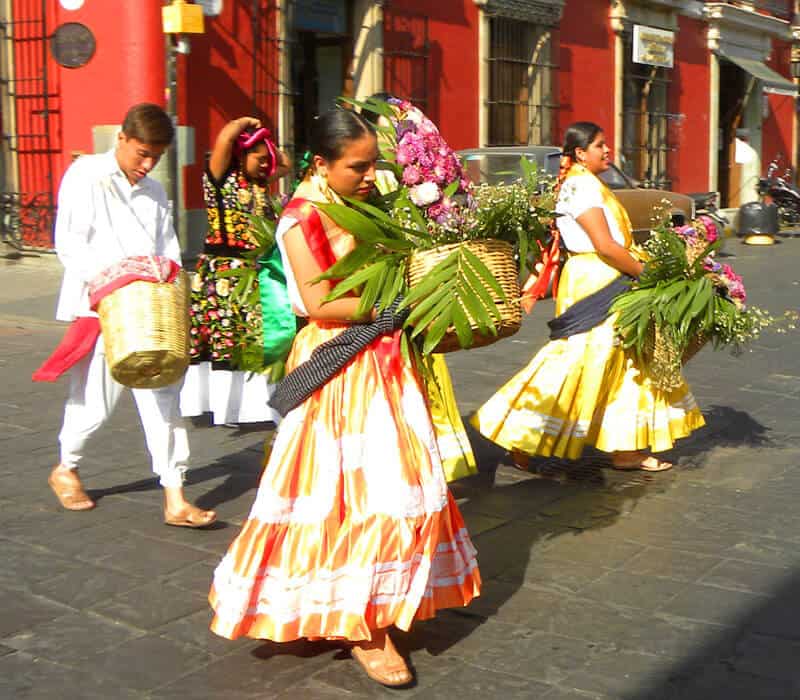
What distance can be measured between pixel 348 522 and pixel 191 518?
1.66 m

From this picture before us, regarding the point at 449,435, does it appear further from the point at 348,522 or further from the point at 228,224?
the point at 348,522

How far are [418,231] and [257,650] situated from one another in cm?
139

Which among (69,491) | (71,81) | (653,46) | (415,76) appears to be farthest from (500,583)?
(653,46)

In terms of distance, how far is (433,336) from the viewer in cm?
375

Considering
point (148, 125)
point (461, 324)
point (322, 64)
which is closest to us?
point (461, 324)

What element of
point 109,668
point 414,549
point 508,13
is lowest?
point 109,668

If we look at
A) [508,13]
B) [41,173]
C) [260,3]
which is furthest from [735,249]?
[41,173]

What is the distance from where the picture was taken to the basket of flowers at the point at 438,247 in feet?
12.3

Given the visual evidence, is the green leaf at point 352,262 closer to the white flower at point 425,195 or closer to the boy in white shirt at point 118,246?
the white flower at point 425,195

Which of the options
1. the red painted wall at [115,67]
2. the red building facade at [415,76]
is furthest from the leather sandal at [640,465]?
the red painted wall at [115,67]

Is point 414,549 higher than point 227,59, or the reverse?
point 227,59

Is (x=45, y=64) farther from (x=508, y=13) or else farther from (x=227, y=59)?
(x=508, y=13)

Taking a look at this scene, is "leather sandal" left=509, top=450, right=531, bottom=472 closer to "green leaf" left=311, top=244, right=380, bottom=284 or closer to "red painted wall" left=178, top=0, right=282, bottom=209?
"green leaf" left=311, top=244, right=380, bottom=284

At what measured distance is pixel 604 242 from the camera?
6.11 meters
